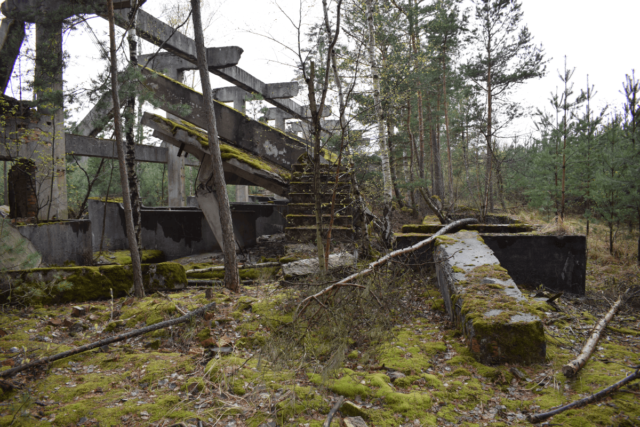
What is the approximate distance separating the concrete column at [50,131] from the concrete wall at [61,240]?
1.19 meters

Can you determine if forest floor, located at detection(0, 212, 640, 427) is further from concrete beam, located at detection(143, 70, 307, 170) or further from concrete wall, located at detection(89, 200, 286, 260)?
concrete beam, located at detection(143, 70, 307, 170)

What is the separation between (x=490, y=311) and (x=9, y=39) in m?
12.6

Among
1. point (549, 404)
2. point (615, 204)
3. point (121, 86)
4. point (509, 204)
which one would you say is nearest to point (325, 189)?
point (121, 86)

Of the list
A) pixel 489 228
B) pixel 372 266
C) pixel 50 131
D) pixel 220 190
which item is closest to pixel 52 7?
pixel 50 131

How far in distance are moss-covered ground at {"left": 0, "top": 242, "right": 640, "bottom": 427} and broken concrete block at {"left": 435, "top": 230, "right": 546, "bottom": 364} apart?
5.5 inches

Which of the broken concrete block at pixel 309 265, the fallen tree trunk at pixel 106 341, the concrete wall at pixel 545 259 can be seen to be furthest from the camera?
the broken concrete block at pixel 309 265

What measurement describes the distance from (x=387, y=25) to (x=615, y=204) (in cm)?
932

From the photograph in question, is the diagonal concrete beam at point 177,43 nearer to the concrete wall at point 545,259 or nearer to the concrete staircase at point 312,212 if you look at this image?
the concrete staircase at point 312,212

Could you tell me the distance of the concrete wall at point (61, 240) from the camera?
25.4ft

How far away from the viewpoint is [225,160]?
945cm

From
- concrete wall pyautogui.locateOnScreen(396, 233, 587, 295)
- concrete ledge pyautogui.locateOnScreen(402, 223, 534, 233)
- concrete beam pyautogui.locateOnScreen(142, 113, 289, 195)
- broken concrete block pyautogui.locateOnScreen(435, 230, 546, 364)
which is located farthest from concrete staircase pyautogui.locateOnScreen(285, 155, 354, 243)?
broken concrete block pyautogui.locateOnScreen(435, 230, 546, 364)

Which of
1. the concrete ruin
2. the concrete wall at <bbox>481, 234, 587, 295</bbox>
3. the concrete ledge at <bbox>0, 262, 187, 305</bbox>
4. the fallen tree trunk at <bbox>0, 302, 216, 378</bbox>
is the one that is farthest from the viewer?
the concrete ruin

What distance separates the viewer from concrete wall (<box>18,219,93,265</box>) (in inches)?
305

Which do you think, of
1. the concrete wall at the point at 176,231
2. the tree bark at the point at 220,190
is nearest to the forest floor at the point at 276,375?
Answer: the tree bark at the point at 220,190
